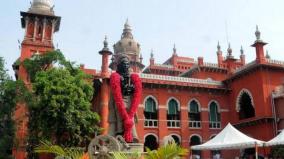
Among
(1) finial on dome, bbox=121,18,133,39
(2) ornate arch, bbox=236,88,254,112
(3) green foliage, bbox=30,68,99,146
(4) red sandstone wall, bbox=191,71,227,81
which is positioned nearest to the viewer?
(3) green foliage, bbox=30,68,99,146

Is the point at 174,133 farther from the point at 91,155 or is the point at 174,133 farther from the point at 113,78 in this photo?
the point at 91,155

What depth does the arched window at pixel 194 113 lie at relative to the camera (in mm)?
27000

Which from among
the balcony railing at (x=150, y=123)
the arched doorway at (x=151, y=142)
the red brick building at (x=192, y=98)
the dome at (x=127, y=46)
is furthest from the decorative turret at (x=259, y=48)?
the dome at (x=127, y=46)

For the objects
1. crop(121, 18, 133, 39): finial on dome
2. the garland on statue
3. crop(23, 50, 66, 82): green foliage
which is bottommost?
the garland on statue

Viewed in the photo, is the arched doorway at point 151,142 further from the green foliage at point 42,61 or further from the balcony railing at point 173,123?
the green foliage at point 42,61

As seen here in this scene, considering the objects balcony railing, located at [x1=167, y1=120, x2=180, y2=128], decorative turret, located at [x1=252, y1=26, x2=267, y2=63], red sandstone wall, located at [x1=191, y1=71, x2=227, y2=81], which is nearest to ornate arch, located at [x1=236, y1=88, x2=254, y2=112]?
decorative turret, located at [x1=252, y1=26, x2=267, y2=63]

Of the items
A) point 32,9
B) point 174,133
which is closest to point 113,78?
point 174,133

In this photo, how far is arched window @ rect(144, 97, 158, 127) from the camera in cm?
2583

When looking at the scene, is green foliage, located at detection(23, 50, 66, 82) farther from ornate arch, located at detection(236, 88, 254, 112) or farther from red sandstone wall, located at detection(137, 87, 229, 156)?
ornate arch, located at detection(236, 88, 254, 112)

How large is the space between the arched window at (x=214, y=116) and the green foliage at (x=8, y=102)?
47.4ft

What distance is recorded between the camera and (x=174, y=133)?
26.0 m

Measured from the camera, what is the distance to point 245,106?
2700 centimetres

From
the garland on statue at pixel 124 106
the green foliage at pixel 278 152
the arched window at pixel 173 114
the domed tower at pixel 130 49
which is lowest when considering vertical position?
the green foliage at pixel 278 152

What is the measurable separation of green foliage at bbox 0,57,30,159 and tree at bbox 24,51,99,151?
125cm
